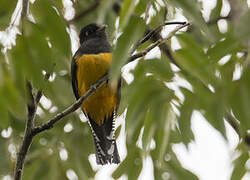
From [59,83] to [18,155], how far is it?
0.47m

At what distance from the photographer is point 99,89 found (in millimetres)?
3873

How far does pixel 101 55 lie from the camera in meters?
3.88

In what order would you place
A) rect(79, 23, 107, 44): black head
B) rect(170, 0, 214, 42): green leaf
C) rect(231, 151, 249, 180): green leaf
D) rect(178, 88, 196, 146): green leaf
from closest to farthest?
rect(170, 0, 214, 42): green leaf
rect(178, 88, 196, 146): green leaf
rect(231, 151, 249, 180): green leaf
rect(79, 23, 107, 44): black head

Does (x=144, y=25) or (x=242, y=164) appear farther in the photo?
(x=242, y=164)

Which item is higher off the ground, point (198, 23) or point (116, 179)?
point (198, 23)

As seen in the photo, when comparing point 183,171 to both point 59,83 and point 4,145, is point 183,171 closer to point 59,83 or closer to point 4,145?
point 59,83

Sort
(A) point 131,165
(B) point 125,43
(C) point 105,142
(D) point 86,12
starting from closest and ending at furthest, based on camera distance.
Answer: (B) point 125,43, (A) point 131,165, (D) point 86,12, (C) point 105,142

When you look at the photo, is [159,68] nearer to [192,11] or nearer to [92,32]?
[192,11]

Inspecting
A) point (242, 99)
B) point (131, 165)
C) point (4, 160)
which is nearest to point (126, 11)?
point (242, 99)

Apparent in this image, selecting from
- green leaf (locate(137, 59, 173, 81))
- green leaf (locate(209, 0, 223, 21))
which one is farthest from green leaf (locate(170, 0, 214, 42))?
green leaf (locate(209, 0, 223, 21))

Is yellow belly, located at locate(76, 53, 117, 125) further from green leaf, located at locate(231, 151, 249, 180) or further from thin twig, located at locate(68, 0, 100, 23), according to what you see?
green leaf, located at locate(231, 151, 249, 180)

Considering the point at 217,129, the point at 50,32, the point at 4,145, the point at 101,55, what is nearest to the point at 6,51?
the point at 50,32

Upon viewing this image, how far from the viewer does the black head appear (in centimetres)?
441

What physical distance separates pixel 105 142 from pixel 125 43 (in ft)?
7.05
